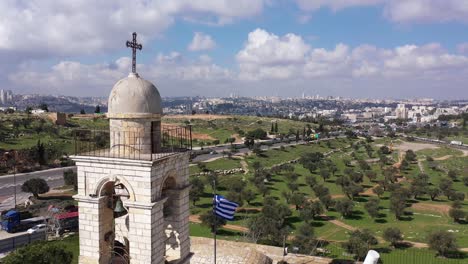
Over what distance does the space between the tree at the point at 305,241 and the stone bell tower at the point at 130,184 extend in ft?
59.8

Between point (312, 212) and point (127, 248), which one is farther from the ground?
point (127, 248)

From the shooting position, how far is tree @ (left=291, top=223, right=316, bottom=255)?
84.7 feet

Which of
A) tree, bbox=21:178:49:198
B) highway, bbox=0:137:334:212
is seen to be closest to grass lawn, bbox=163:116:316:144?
highway, bbox=0:137:334:212

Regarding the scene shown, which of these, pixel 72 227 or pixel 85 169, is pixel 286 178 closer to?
pixel 72 227

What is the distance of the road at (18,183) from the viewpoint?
1518 inches

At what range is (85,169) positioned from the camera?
28.2 ft

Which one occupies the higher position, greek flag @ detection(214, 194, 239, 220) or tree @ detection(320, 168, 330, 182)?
greek flag @ detection(214, 194, 239, 220)

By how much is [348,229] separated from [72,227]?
24.6 meters

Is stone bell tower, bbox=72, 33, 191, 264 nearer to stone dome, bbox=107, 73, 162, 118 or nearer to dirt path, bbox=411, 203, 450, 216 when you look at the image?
stone dome, bbox=107, 73, 162, 118

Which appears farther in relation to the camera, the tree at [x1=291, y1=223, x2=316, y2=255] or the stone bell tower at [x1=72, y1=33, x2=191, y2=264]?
the tree at [x1=291, y1=223, x2=316, y2=255]

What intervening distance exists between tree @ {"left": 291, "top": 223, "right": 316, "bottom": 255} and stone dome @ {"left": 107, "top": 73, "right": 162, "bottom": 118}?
1960cm

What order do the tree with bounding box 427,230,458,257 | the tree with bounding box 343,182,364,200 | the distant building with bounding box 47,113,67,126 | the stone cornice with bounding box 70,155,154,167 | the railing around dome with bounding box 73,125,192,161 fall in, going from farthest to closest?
the distant building with bounding box 47,113,67,126 < the tree with bounding box 343,182,364,200 < the tree with bounding box 427,230,458,257 < the railing around dome with bounding box 73,125,192,161 < the stone cornice with bounding box 70,155,154,167

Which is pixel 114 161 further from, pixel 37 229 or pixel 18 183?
pixel 18 183

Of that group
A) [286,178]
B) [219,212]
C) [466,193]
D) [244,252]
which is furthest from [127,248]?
[466,193]
